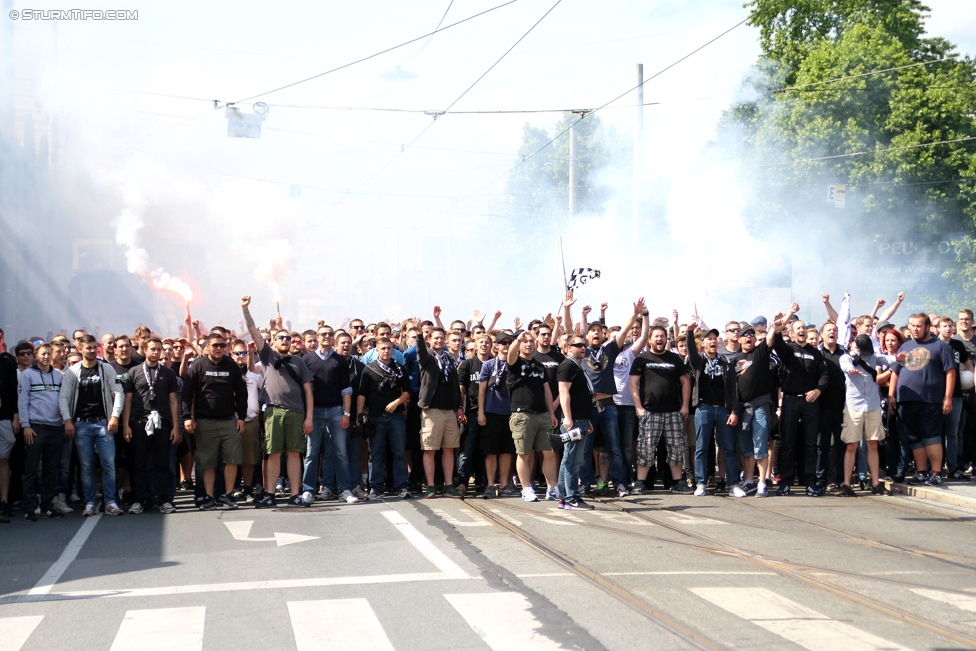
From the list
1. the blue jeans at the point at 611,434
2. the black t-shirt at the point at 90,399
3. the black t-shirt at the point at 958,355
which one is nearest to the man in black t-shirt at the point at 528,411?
the blue jeans at the point at 611,434

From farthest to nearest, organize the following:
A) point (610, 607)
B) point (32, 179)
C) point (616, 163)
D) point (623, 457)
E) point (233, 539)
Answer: point (616, 163) → point (32, 179) → point (623, 457) → point (233, 539) → point (610, 607)

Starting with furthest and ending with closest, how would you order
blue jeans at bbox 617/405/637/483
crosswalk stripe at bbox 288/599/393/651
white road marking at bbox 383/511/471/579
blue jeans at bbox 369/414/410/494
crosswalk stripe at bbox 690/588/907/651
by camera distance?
blue jeans at bbox 617/405/637/483, blue jeans at bbox 369/414/410/494, white road marking at bbox 383/511/471/579, crosswalk stripe at bbox 288/599/393/651, crosswalk stripe at bbox 690/588/907/651

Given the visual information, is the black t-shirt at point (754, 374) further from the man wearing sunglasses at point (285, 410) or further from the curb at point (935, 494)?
the man wearing sunglasses at point (285, 410)

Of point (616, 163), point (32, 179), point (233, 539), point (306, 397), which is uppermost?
point (616, 163)

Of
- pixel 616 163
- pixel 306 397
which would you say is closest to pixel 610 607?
pixel 306 397

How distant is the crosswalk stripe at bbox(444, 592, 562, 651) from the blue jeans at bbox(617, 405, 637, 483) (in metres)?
6.34

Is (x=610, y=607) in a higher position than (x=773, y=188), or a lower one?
lower

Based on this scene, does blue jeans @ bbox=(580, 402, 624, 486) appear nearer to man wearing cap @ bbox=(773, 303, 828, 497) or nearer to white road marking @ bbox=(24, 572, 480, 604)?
man wearing cap @ bbox=(773, 303, 828, 497)

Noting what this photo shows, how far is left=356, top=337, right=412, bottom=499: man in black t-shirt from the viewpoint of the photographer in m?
12.9

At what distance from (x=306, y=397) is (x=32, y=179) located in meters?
18.3

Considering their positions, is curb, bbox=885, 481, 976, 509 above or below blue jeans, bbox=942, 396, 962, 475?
below

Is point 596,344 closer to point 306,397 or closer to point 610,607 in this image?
point 306,397

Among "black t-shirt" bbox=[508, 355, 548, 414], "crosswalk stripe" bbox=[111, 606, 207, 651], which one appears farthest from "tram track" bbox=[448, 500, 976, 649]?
"crosswalk stripe" bbox=[111, 606, 207, 651]

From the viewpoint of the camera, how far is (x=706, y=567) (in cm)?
830
